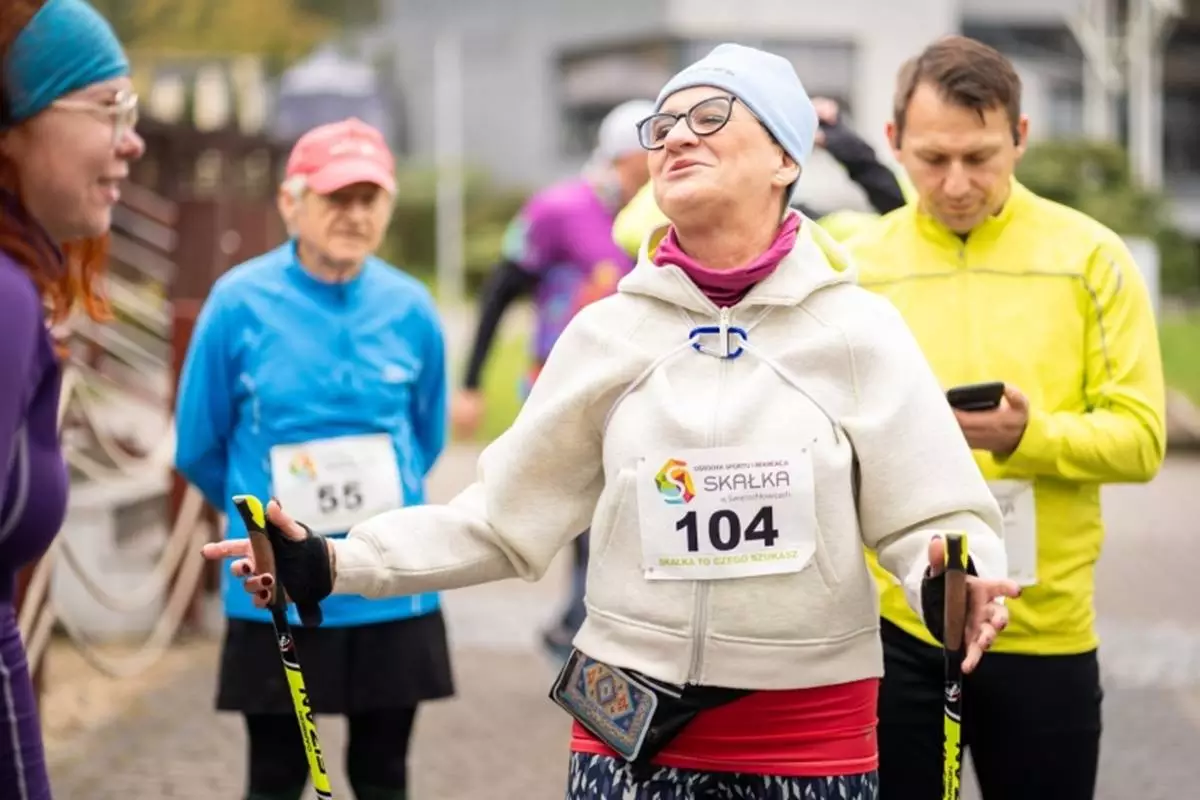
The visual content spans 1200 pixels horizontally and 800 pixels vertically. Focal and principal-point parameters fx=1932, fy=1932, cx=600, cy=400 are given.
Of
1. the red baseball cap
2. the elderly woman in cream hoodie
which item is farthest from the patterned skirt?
the red baseball cap

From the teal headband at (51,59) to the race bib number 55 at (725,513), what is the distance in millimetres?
1047

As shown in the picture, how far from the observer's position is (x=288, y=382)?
468cm

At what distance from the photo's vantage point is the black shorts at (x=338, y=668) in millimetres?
4660

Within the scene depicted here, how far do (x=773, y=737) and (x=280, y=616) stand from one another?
819 mm

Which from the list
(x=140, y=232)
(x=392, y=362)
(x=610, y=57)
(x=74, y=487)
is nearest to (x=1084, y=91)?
(x=610, y=57)

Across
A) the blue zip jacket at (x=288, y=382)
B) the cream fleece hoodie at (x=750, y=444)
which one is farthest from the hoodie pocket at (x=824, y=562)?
the blue zip jacket at (x=288, y=382)

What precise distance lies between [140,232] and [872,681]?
1053 centimetres

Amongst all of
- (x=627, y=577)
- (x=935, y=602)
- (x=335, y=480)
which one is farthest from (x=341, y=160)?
(x=935, y=602)

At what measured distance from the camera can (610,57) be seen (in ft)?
125

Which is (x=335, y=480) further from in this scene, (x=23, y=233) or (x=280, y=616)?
(x=23, y=233)

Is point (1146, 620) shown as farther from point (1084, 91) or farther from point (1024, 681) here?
point (1084, 91)

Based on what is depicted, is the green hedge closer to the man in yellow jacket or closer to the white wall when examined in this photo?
the white wall

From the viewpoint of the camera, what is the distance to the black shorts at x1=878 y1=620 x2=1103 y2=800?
12.2 ft

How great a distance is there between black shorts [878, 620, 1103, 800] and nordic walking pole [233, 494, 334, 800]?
114cm
